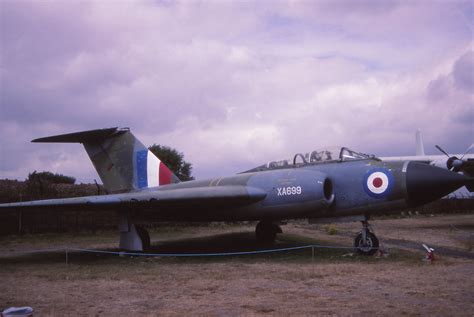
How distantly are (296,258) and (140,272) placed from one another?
364cm

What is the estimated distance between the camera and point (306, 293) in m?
6.45

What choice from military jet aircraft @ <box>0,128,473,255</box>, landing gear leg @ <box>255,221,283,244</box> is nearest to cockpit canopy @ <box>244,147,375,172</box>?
military jet aircraft @ <box>0,128,473,255</box>

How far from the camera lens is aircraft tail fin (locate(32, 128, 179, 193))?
47.1 feet

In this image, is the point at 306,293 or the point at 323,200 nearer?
the point at 306,293

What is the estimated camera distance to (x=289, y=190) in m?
10.8

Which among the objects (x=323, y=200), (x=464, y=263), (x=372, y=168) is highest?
(x=372, y=168)

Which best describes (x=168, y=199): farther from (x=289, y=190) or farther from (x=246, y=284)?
(x=246, y=284)

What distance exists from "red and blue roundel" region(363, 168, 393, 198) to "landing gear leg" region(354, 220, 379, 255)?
787mm

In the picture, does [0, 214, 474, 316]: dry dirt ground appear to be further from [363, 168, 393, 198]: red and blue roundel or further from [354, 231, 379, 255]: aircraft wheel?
[363, 168, 393, 198]: red and blue roundel

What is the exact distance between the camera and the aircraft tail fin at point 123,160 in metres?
14.4

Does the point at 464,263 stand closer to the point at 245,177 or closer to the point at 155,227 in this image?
the point at 245,177

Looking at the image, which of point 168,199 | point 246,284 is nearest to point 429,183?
point 246,284

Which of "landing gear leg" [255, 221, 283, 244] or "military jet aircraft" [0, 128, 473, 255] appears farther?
"landing gear leg" [255, 221, 283, 244]

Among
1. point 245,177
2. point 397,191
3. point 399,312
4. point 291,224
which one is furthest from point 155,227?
point 399,312
